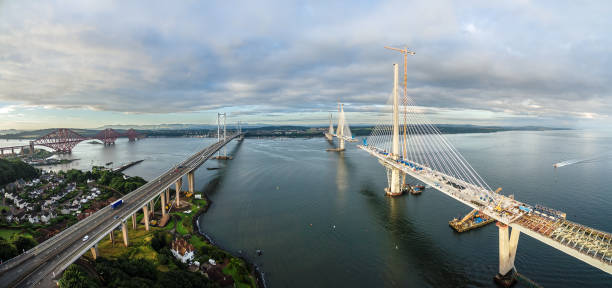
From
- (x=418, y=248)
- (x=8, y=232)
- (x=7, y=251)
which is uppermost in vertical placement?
(x=7, y=251)

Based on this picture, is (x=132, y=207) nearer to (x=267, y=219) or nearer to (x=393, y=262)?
(x=267, y=219)

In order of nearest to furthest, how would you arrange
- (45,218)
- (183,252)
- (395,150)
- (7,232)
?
(183,252) < (7,232) < (45,218) < (395,150)

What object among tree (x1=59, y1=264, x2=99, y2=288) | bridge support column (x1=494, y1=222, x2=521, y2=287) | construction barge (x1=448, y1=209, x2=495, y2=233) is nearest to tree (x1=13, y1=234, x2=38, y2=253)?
tree (x1=59, y1=264, x2=99, y2=288)

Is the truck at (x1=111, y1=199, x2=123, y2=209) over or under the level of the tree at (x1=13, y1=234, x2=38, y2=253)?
over

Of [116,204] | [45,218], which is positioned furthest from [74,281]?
[45,218]

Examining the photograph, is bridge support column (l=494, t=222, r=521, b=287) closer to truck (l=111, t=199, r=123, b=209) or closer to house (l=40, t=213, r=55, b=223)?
truck (l=111, t=199, r=123, b=209)

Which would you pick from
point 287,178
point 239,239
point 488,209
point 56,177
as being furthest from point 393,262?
point 56,177

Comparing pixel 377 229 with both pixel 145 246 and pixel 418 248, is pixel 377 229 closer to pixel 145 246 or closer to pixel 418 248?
pixel 418 248

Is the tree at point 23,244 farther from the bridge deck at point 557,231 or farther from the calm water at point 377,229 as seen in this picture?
the bridge deck at point 557,231
